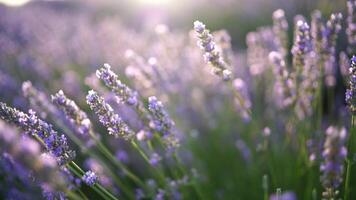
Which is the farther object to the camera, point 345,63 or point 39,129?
point 345,63

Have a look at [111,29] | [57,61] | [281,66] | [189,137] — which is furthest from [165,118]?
[111,29]

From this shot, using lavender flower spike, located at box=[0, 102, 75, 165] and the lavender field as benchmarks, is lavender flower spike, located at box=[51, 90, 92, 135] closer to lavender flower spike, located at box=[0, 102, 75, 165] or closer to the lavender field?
the lavender field

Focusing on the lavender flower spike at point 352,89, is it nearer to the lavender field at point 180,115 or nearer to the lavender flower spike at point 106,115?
the lavender field at point 180,115

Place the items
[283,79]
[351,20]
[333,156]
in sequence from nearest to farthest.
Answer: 1. [333,156]
2. [351,20]
3. [283,79]

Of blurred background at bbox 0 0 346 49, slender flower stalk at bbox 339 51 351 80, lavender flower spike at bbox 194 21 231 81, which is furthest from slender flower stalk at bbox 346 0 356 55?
blurred background at bbox 0 0 346 49

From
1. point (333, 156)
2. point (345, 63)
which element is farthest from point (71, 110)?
point (345, 63)

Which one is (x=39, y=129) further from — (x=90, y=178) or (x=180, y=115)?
(x=180, y=115)
